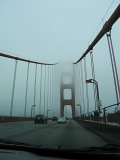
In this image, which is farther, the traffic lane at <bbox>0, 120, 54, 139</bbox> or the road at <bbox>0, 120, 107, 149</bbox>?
the traffic lane at <bbox>0, 120, 54, 139</bbox>

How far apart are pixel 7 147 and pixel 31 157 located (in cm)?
98

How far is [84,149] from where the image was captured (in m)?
4.46

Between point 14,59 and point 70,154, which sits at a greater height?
point 14,59

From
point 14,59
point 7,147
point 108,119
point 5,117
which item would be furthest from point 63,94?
point 7,147

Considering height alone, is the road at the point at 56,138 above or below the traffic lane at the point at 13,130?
below

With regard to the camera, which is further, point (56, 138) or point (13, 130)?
point (13, 130)

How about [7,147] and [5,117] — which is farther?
[5,117]

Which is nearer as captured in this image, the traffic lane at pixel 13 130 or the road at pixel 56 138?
the road at pixel 56 138

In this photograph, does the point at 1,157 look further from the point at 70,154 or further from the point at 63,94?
the point at 63,94

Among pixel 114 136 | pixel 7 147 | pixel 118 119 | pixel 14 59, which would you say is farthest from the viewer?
pixel 14 59

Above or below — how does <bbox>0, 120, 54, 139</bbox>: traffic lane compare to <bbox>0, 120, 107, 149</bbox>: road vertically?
above

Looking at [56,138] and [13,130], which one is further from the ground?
[13,130]

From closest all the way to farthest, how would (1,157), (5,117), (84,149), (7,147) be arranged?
(1,157) → (84,149) → (7,147) → (5,117)

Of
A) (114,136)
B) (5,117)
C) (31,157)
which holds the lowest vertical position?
(31,157)
